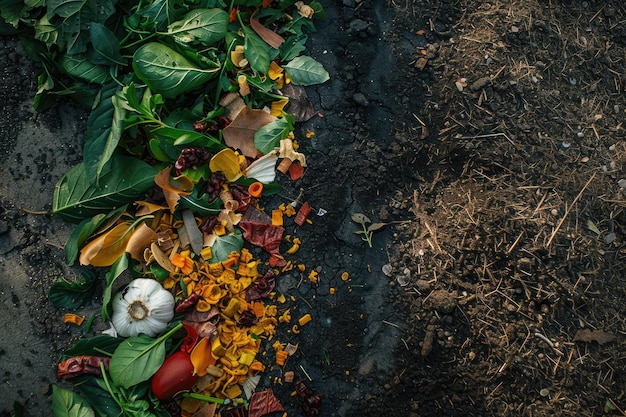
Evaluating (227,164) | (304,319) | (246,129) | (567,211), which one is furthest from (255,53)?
(567,211)

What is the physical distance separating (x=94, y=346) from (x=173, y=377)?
343 millimetres

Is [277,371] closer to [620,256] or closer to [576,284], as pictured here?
[576,284]

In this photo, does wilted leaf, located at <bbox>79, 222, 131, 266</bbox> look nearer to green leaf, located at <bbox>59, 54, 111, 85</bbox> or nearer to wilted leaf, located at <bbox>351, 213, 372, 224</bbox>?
green leaf, located at <bbox>59, 54, 111, 85</bbox>

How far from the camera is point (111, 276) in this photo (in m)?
2.33

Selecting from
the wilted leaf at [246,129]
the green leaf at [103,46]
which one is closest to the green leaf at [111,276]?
the wilted leaf at [246,129]

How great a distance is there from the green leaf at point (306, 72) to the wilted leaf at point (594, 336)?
144 centimetres

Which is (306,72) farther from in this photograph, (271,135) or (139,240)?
(139,240)

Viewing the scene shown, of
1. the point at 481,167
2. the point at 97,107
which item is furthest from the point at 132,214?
the point at 481,167

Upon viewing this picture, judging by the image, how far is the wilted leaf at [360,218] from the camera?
8.04 ft

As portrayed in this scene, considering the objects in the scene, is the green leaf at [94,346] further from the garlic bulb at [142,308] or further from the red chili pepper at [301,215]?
the red chili pepper at [301,215]

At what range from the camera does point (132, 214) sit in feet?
7.97

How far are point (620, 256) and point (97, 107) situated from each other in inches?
86.1

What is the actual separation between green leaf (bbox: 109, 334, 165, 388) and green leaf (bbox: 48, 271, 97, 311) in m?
0.27

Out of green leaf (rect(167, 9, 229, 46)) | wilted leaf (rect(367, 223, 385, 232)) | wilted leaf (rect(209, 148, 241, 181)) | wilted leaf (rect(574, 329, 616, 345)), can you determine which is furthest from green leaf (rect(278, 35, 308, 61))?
wilted leaf (rect(574, 329, 616, 345))
